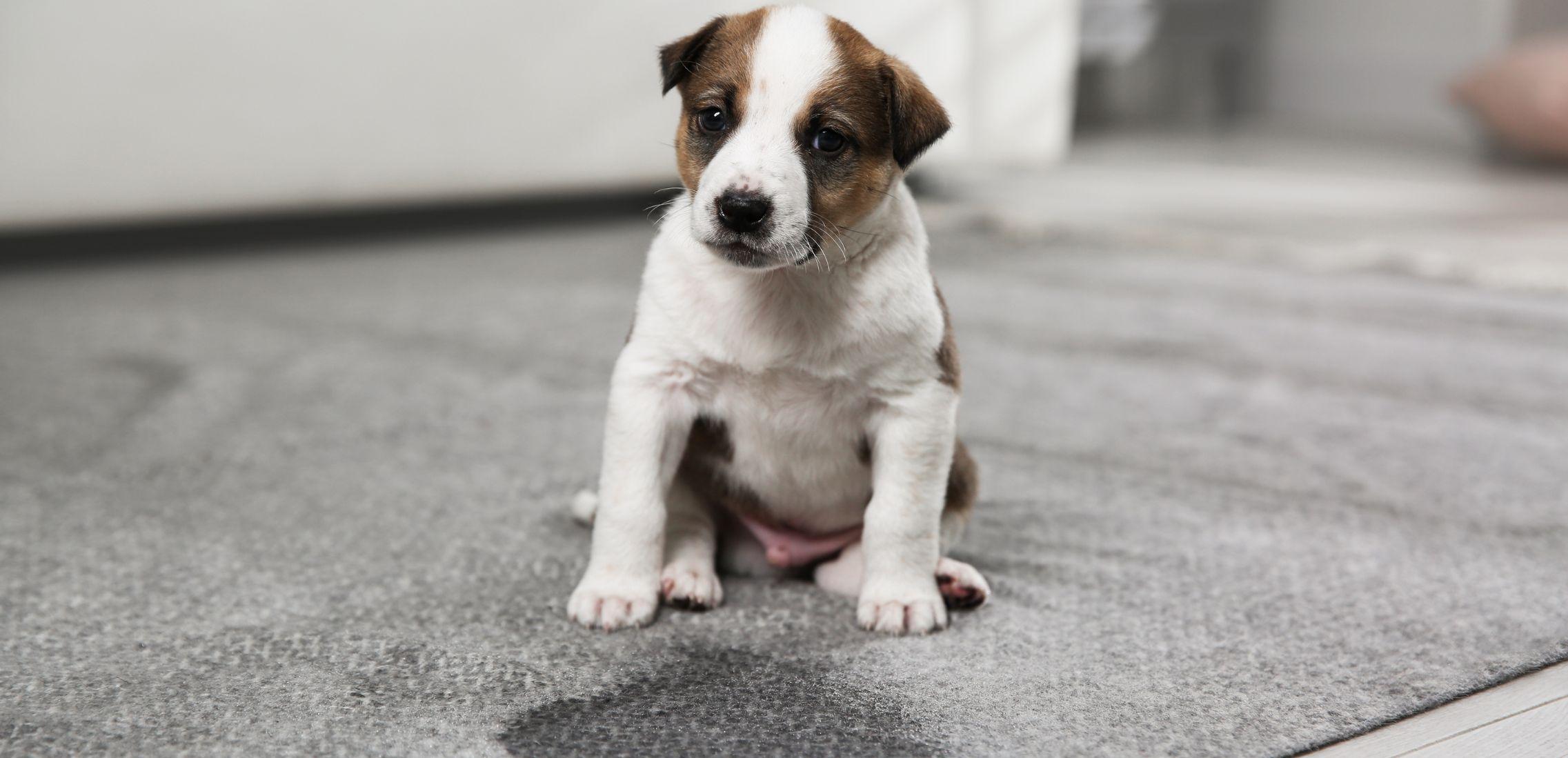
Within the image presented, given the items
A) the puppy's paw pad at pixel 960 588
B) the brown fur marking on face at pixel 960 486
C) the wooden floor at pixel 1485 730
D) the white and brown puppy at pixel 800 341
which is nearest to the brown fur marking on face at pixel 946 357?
the white and brown puppy at pixel 800 341

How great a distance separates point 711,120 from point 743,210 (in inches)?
6.0

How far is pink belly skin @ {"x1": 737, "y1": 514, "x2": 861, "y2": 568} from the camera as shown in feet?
5.35

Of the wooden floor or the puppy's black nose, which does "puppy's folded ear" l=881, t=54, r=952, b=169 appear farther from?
the wooden floor

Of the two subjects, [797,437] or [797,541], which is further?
[797,541]

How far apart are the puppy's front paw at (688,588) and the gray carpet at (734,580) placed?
19 millimetres

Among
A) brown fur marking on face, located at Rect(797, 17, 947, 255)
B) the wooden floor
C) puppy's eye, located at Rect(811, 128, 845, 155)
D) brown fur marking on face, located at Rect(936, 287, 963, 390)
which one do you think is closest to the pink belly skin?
brown fur marking on face, located at Rect(936, 287, 963, 390)

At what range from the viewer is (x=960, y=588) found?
1.54 m

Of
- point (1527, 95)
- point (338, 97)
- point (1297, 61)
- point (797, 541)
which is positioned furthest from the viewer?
point (1297, 61)

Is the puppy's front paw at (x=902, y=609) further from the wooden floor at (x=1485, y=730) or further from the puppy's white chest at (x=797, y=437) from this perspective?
the wooden floor at (x=1485, y=730)

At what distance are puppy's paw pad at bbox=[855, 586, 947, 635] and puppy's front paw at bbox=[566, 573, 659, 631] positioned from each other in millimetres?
242

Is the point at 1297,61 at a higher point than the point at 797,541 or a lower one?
higher

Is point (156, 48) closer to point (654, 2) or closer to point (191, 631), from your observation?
point (654, 2)

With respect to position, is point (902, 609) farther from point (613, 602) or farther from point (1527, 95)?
point (1527, 95)

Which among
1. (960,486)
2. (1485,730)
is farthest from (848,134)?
(1485,730)
